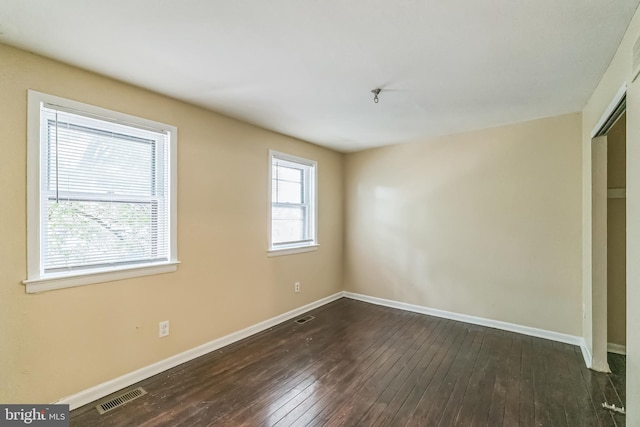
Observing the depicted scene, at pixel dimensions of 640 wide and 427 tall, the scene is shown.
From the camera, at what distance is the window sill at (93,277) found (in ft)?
6.36

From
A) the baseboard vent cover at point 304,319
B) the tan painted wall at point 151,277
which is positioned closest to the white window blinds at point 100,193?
the tan painted wall at point 151,277

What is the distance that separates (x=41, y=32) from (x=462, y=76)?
2.84 metres

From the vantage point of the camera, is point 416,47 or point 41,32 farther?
point 416,47

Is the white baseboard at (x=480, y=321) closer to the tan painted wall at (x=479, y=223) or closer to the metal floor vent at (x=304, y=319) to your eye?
the tan painted wall at (x=479, y=223)

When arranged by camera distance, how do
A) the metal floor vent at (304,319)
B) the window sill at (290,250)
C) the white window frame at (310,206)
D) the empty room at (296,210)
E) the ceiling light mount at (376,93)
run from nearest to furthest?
1. the empty room at (296,210)
2. the ceiling light mount at (376,93)
3. the window sill at (290,250)
4. the metal floor vent at (304,319)
5. the white window frame at (310,206)

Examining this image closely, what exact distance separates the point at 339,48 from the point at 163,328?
273 cm

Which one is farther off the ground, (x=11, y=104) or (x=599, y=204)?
(x=11, y=104)

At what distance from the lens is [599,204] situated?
261 cm

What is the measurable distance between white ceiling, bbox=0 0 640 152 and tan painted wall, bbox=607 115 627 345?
0.53 metres

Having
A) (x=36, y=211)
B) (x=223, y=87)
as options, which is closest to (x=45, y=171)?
(x=36, y=211)

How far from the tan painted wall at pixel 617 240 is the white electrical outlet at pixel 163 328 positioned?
4.32 m

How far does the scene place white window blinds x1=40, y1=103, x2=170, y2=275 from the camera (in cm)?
202

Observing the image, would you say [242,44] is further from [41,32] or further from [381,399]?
[381,399]

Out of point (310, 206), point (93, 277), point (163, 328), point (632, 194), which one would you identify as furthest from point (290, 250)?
point (632, 194)
